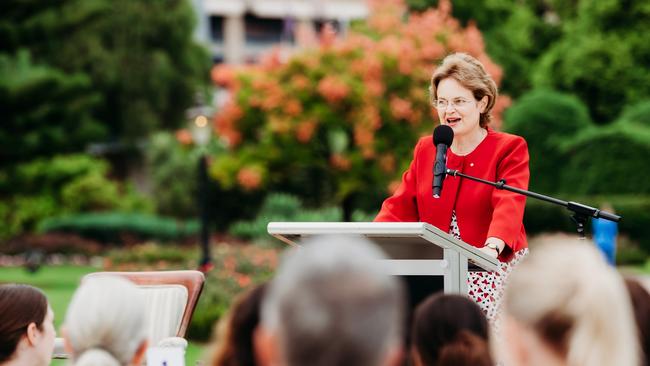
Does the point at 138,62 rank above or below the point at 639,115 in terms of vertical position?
above

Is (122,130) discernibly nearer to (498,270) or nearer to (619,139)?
(619,139)

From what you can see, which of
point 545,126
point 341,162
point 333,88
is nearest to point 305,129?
point 333,88

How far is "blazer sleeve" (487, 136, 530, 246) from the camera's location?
4543 millimetres

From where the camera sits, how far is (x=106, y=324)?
2703 mm

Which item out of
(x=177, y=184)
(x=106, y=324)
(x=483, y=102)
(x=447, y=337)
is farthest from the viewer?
(x=177, y=184)

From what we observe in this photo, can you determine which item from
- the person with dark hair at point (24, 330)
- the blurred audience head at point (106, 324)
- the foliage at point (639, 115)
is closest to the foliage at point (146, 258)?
the foliage at point (639, 115)

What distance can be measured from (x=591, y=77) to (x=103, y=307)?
29.5m

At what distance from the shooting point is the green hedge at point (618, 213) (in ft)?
86.1

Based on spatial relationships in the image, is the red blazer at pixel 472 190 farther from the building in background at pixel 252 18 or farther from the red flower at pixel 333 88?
the building in background at pixel 252 18

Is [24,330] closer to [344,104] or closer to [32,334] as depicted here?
[32,334]

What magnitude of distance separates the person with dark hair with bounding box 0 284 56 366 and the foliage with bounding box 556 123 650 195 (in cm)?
2513

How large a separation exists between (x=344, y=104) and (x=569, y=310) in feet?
68.0

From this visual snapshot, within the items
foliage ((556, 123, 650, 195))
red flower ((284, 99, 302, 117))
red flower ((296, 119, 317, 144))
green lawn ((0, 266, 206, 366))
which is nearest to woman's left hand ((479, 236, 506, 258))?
green lawn ((0, 266, 206, 366))

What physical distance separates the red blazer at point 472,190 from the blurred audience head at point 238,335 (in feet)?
7.43
